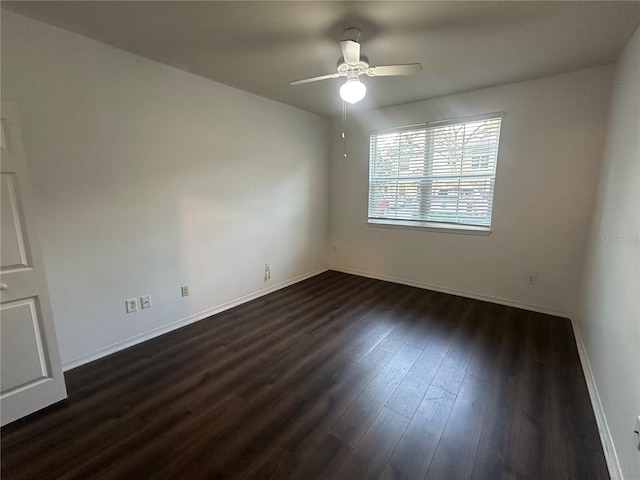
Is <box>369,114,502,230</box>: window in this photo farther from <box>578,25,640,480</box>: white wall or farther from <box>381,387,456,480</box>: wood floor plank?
<box>381,387,456,480</box>: wood floor plank

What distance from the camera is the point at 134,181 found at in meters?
2.41

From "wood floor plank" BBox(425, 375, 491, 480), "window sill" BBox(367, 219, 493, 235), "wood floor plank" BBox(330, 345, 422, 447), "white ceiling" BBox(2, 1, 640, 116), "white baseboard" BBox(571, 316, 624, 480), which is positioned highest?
"white ceiling" BBox(2, 1, 640, 116)

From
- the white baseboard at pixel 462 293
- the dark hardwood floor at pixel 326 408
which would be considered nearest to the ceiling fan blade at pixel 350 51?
the dark hardwood floor at pixel 326 408

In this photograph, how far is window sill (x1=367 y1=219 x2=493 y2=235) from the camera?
341 centimetres

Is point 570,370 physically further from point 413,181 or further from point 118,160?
point 118,160

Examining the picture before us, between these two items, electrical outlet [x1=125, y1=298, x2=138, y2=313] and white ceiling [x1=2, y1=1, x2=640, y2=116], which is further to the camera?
electrical outlet [x1=125, y1=298, x2=138, y2=313]

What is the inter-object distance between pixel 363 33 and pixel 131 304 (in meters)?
2.91

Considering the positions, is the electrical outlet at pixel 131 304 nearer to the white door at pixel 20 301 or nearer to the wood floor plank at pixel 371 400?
the white door at pixel 20 301

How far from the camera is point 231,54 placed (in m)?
2.30

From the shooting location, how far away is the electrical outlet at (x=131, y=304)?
2462 millimetres

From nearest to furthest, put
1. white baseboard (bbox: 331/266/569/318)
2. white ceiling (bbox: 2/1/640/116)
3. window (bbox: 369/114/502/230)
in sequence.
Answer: white ceiling (bbox: 2/1/640/116), white baseboard (bbox: 331/266/569/318), window (bbox: 369/114/502/230)

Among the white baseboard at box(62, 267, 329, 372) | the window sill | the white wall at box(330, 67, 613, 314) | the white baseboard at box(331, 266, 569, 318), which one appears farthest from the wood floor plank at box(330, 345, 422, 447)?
the white baseboard at box(62, 267, 329, 372)

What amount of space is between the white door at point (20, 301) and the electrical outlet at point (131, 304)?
2.12 ft

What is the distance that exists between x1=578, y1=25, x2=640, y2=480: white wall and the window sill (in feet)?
3.36
